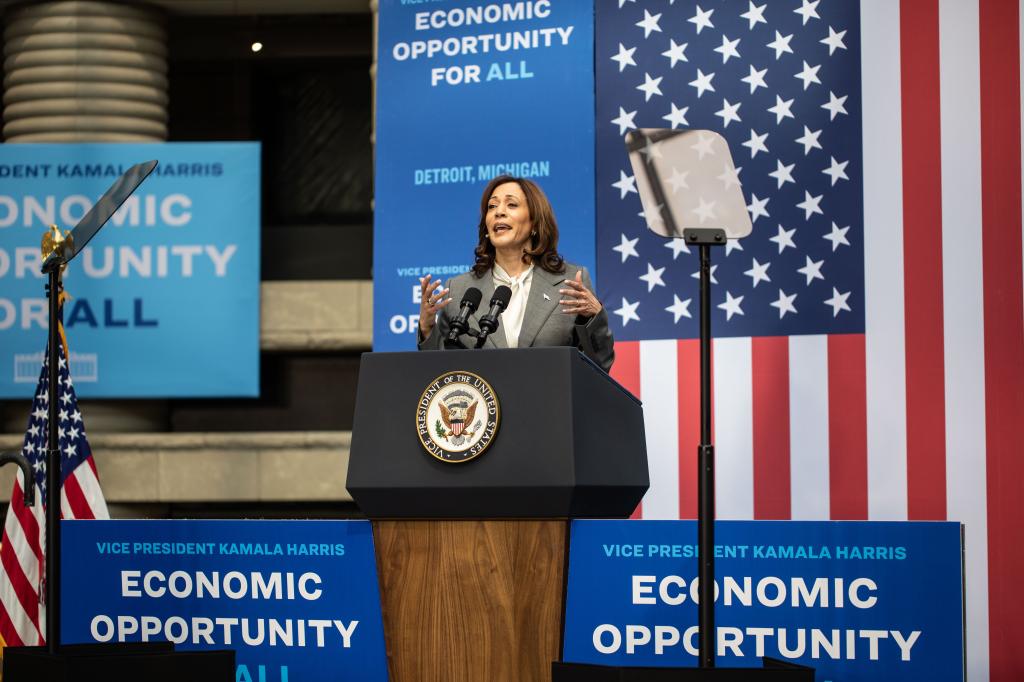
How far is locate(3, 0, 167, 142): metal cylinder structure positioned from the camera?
6.70m

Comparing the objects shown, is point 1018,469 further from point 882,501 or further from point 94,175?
point 94,175

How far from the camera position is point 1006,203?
4395 mm

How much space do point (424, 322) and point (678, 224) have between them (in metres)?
0.65

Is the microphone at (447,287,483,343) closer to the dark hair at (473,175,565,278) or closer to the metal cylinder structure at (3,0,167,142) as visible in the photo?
the dark hair at (473,175,565,278)

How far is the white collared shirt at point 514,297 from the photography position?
2863 mm

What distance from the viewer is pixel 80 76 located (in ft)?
22.0

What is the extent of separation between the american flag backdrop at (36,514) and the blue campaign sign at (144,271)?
5.35 feet

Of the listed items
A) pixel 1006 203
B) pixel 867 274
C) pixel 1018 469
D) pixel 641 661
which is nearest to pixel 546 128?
pixel 867 274

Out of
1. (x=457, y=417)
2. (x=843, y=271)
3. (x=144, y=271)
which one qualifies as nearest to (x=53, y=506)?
(x=457, y=417)

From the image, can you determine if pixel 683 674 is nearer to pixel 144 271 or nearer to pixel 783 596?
pixel 783 596

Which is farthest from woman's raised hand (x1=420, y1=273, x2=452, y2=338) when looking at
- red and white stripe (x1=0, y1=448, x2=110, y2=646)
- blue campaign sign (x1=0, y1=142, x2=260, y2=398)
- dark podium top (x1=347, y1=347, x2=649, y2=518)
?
blue campaign sign (x1=0, y1=142, x2=260, y2=398)

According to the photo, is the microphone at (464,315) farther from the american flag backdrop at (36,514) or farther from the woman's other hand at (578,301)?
the american flag backdrop at (36,514)

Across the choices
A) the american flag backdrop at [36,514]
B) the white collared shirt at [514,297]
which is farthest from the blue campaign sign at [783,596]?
the american flag backdrop at [36,514]

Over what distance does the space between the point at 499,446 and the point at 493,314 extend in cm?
30
